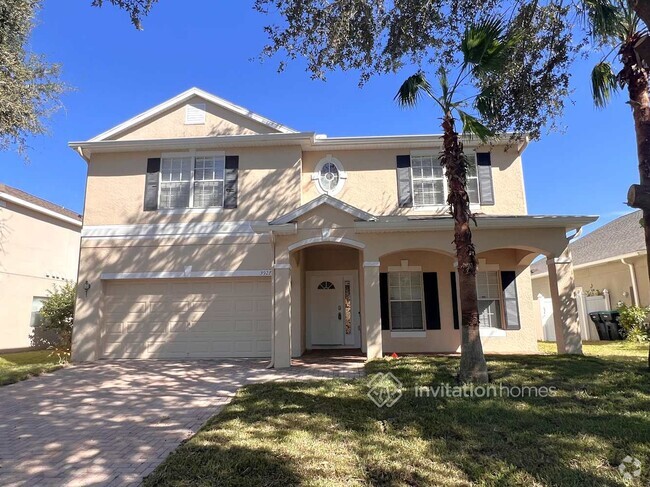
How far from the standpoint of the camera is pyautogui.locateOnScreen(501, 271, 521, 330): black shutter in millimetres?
11992

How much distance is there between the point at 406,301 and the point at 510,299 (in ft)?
9.95

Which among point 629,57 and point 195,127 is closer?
point 629,57

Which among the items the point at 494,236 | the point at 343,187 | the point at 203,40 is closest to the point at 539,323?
the point at 494,236

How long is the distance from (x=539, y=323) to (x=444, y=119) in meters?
11.8

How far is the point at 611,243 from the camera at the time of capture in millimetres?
18000

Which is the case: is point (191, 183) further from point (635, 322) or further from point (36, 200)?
point (635, 322)

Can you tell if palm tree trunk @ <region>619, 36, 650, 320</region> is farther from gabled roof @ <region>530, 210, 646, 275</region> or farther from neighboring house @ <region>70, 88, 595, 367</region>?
gabled roof @ <region>530, 210, 646, 275</region>

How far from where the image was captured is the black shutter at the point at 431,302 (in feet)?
39.6

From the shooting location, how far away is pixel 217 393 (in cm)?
753

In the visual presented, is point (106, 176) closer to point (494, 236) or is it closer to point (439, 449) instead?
point (494, 236)

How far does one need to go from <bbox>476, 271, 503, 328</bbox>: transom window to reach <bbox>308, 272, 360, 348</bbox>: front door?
3.80 m

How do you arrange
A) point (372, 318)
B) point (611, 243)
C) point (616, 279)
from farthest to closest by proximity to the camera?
point (611, 243) < point (616, 279) < point (372, 318)

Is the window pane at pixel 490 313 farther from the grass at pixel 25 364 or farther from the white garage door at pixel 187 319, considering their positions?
the grass at pixel 25 364

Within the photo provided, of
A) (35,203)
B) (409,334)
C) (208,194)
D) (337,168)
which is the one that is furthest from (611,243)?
(35,203)
